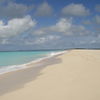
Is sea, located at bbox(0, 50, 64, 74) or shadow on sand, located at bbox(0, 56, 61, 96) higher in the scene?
shadow on sand, located at bbox(0, 56, 61, 96)

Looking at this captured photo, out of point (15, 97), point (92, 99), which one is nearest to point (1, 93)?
point (15, 97)

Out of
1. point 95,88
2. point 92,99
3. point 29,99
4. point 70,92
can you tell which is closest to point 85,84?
point 95,88

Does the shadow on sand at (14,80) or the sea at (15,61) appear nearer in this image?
the shadow on sand at (14,80)

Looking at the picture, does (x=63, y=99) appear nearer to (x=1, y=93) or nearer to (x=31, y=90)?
(x=31, y=90)

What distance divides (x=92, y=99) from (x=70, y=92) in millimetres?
1081

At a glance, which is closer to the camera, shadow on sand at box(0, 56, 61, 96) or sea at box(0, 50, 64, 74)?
shadow on sand at box(0, 56, 61, 96)

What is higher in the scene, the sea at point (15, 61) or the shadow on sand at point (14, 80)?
the shadow on sand at point (14, 80)

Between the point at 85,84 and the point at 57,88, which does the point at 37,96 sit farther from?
the point at 85,84

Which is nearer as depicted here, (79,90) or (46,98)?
(46,98)

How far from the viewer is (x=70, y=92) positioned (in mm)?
6375

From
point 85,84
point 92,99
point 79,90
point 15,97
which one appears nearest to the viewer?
point 92,99

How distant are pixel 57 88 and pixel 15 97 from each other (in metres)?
1.98

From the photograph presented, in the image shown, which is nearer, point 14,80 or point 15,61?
point 14,80

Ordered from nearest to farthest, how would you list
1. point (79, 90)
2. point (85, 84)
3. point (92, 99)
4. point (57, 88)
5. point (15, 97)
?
point (92, 99) < point (15, 97) < point (79, 90) < point (57, 88) < point (85, 84)
